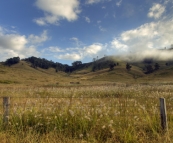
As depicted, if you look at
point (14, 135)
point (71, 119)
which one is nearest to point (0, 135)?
point (14, 135)

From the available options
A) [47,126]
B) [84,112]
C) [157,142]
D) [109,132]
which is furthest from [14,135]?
[157,142]

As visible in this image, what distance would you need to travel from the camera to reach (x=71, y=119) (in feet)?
18.9

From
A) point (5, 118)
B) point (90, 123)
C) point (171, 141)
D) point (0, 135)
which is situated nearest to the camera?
point (171, 141)

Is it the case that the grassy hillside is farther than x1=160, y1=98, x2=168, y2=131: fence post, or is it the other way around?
the grassy hillside

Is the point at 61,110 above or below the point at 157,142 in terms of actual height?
above

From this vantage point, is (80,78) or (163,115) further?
(80,78)

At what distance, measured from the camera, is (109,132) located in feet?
17.4

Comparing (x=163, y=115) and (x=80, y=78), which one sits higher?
(x=80, y=78)

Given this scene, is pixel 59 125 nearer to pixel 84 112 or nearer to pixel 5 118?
pixel 84 112

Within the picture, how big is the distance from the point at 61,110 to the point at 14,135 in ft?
5.67

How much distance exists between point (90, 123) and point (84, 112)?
0.56 meters

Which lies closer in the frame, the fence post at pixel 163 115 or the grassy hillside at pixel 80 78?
the fence post at pixel 163 115

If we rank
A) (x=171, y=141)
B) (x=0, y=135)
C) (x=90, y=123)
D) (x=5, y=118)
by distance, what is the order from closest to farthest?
(x=171, y=141), (x=0, y=135), (x=90, y=123), (x=5, y=118)

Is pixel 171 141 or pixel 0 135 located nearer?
pixel 171 141
